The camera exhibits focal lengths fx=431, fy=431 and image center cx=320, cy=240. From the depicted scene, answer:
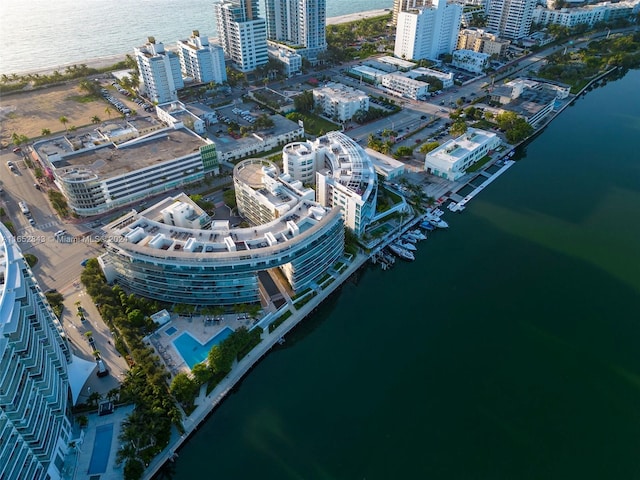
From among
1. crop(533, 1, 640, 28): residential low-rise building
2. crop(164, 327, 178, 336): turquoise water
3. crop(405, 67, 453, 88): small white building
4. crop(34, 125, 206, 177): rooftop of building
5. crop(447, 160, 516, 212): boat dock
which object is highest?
crop(533, 1, 640, 28): residential low-rise building

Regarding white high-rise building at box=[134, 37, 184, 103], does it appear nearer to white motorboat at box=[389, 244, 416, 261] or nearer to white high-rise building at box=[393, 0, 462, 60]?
white high-rise building at box=[393, 0, 462, 60]

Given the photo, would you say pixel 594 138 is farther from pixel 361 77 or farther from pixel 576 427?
pixel 576 427

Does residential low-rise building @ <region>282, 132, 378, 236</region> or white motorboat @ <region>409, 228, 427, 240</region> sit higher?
residential low-rise building @ <region>282, 132, 378, 236</region>

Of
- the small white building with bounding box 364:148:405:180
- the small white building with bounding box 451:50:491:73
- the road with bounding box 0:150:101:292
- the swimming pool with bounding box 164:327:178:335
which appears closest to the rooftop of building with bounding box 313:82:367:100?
the small white building with bounding box 364:148:405:180

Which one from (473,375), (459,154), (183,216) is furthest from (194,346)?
(459,154)

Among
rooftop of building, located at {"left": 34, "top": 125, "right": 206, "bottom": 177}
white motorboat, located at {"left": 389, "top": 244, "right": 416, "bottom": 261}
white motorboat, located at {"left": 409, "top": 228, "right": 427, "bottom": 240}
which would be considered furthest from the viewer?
rooftop of building, located at {"left": 34, "top": 125, "right": 206, "bottom": 177}

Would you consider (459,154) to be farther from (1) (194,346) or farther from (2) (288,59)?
(2) (288,59)

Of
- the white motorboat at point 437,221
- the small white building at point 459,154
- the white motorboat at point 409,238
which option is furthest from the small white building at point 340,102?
the white motorboat at point 409,238
